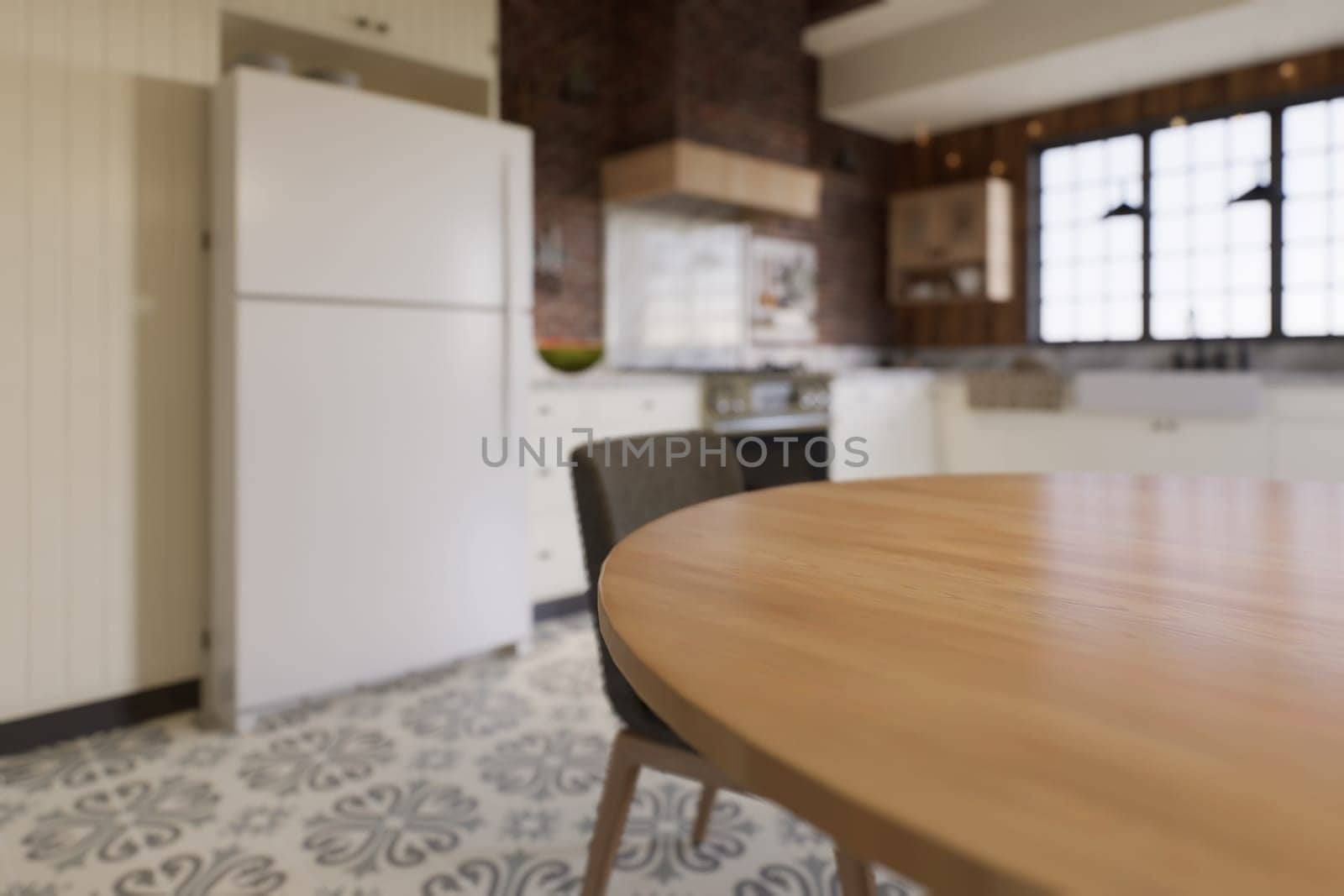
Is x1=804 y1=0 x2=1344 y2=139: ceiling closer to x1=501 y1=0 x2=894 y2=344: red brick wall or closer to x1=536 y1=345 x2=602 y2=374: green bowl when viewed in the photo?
x1=501 y1=0 x2=894 y2=344: red brick wall

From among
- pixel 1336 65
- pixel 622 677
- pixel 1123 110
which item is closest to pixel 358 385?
pixel 622 677

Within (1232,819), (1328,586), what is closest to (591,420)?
(1328,586)

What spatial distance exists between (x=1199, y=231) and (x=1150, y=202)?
33 centimetres

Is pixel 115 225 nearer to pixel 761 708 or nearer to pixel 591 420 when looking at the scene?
pixel 591 420

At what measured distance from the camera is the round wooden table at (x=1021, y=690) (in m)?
0.39

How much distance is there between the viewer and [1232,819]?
1.30 feet

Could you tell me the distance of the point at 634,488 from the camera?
1.56 metres

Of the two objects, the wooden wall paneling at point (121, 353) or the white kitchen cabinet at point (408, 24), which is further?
the white kitchen cabinet at point (408, 24)

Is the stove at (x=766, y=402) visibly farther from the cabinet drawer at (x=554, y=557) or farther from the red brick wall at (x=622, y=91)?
the red brick wall at (x=622, y=91)

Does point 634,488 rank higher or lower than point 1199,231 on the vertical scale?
lower

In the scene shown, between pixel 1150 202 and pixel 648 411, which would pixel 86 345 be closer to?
pixel 648 411

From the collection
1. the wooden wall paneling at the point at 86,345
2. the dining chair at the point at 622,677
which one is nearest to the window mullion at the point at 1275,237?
the dining chair at the point at 622,677

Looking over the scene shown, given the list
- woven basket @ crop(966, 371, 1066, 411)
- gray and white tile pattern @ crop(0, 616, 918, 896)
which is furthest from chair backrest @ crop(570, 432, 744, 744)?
woven basket @ crop(966, 371, 1066, 411)

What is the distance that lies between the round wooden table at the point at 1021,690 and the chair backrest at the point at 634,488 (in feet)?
0.93
